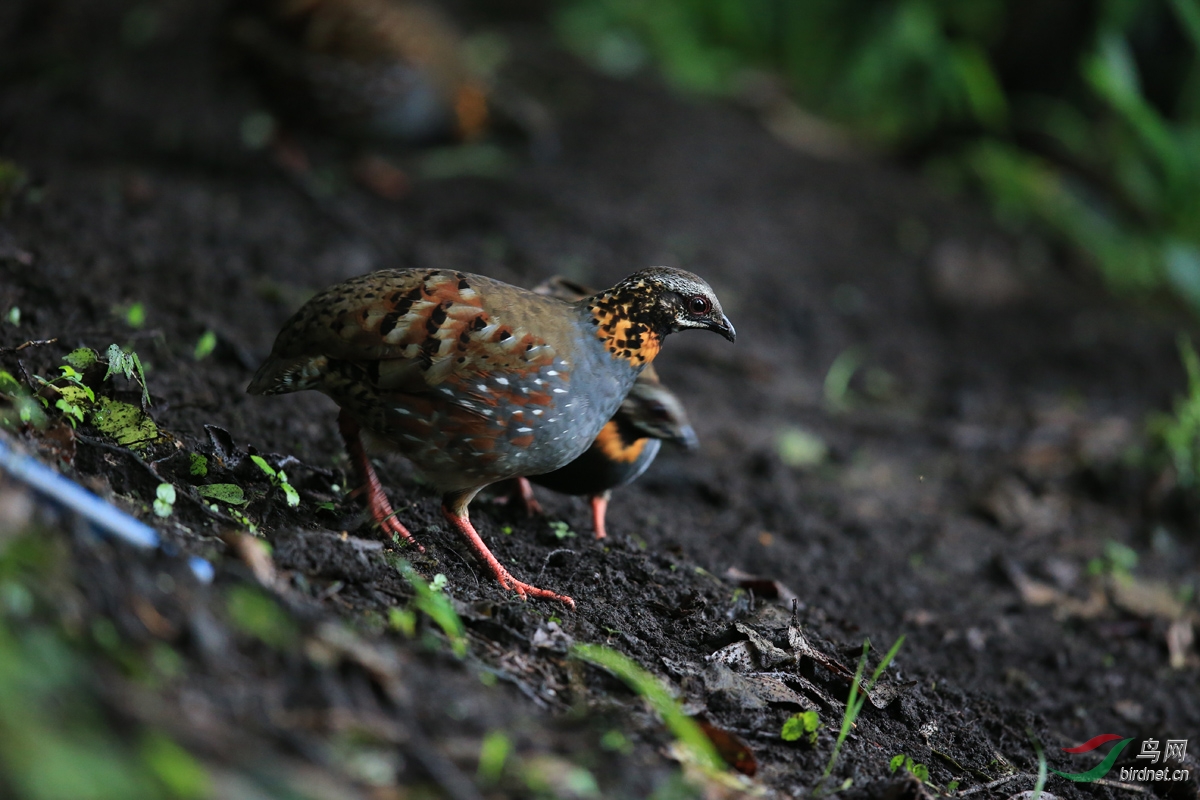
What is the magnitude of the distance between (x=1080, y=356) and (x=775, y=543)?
3.96m

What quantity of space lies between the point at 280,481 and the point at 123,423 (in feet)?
1.54

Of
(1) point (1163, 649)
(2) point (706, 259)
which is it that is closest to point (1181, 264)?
(2) point (706, 259)

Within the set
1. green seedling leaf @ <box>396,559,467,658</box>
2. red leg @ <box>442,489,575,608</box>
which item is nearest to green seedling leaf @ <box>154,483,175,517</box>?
green seedling leaf @ <box>396,559,467,658</box>

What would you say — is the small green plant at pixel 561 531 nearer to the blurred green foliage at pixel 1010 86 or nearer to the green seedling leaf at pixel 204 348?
the green seedling leaf at pixel 204 348

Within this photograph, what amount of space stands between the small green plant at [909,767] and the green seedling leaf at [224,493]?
1916 millimetres

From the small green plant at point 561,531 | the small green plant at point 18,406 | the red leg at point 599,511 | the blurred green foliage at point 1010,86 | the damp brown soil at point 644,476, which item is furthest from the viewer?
the blurred green foliage at point 1010,86

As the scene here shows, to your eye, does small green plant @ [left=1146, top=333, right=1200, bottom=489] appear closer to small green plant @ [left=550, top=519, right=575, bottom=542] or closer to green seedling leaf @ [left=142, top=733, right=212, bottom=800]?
small green plant @ [left=550, top=519, right=575, bottom=542]

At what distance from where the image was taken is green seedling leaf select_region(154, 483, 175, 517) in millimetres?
2732

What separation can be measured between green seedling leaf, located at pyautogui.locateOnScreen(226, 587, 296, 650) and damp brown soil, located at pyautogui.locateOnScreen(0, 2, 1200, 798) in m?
0.02

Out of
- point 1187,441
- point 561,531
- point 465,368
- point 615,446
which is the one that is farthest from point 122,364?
point 1187,441

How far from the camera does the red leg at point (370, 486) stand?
10.8 feet

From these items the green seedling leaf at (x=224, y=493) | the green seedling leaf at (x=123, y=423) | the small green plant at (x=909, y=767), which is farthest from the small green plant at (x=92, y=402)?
the small green plant at (x=909, y=767)

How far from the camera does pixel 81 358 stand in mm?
3123

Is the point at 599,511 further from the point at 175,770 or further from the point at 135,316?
the point at 175,770
